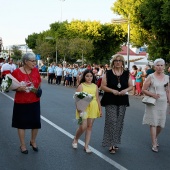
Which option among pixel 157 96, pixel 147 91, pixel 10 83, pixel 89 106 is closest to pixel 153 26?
pixel 147 91

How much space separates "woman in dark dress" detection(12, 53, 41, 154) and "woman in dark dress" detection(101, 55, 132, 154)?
4.07 feet

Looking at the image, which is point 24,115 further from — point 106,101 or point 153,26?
point 153,26

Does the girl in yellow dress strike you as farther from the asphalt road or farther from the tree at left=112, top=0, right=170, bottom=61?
the tree at left=112, top=0, right=170, bottom=61

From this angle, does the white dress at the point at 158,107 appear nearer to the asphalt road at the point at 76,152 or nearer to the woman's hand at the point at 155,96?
the woman's hand at the point at 155,96

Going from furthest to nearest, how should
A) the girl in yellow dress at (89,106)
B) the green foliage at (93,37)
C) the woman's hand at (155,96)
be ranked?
the green foliage at (93,37), the woman's hand at (155,96), the girl in yellow dress at (89,106)

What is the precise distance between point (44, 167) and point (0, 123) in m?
4.76

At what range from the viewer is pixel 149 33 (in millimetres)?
33594

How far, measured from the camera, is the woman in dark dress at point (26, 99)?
755 cm

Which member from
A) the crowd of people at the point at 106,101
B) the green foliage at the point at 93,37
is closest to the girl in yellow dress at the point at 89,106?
the crowd of people at the point at 106,101

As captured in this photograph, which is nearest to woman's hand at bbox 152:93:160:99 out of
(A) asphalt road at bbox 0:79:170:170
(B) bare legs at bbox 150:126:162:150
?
(B) bare legs at bbox 150:126:162:150

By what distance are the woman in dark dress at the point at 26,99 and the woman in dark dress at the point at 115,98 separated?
1.24m

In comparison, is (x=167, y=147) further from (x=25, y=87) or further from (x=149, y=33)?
(x=149, y=33)

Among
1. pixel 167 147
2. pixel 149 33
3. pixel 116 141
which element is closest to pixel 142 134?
pixel 167 147

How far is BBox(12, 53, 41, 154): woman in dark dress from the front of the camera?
24.8 ft
